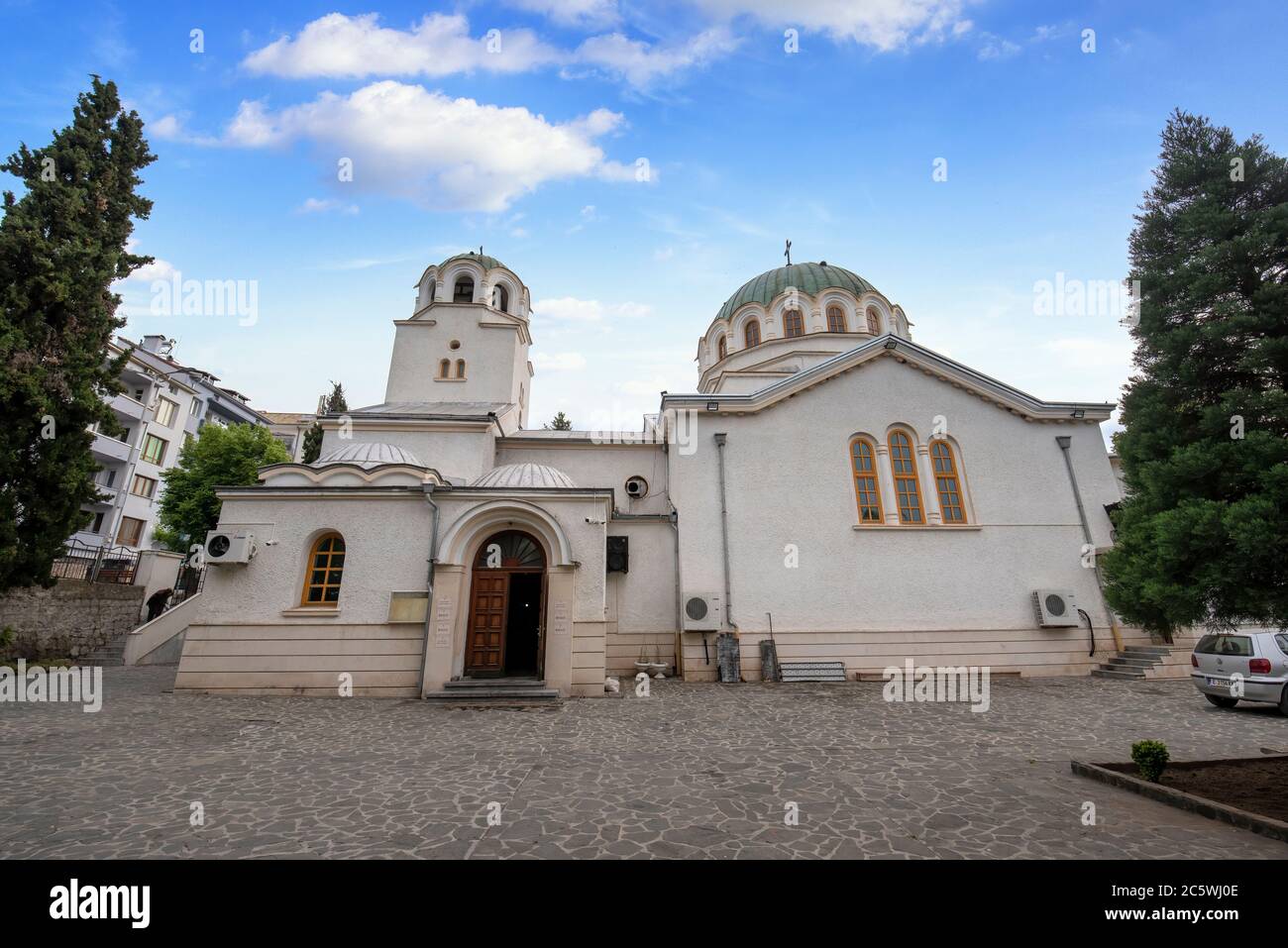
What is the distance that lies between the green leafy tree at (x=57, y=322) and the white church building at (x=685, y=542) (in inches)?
203

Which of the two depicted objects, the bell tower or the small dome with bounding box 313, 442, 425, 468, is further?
the bell tower

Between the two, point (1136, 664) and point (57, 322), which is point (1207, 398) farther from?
point (57, 322)

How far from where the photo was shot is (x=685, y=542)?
44.5ft

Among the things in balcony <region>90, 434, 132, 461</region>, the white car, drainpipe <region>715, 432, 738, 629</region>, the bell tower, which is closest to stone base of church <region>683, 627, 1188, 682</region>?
drainpipe <region>715, 432, 738, 629</region>

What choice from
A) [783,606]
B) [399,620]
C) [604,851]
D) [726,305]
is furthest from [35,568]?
[726,305]

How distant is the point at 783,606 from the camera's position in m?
13.2


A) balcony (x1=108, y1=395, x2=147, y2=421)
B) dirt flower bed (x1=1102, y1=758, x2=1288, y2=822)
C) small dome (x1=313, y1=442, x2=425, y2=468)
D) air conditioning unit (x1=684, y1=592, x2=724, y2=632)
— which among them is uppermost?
balcony (x1=108, y1=395, x2=147, y2=421)

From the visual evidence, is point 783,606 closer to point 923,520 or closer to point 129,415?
point 923,520

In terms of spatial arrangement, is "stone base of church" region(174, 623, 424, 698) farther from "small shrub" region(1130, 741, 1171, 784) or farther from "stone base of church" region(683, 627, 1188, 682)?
"small shrub" region(1130, 741, 1171, 784)

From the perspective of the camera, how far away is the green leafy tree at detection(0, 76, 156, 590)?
1205cm

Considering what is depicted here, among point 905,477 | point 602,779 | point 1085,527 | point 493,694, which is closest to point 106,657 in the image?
point 493,694

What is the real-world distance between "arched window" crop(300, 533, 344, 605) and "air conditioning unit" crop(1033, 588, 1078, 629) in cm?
1641

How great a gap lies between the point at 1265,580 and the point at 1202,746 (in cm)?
382
